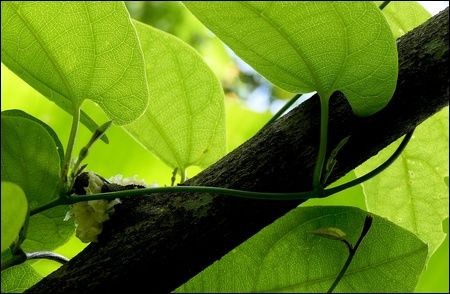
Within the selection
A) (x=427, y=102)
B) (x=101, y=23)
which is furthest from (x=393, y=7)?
(x=101, y=23)

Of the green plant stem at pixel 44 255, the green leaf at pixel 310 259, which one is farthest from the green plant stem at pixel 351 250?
the green plant stem at pixel 44 255

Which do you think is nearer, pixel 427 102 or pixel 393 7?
pixel 427 102

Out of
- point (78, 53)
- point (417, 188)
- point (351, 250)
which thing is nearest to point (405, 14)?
point (417, 188)

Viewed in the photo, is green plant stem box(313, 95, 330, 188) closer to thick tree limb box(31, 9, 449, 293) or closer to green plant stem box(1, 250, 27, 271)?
thick tree limb box(31, 9, 449, 293)

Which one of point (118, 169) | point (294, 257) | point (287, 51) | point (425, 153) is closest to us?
point (287, 51)

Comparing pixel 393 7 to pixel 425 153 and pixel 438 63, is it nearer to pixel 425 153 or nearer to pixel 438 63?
pixel 425 153

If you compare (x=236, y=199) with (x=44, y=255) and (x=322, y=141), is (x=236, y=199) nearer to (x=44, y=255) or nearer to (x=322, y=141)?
(x=322, y=141)
